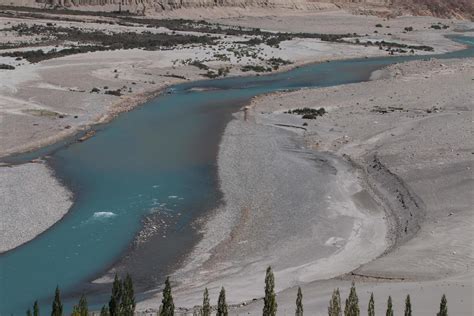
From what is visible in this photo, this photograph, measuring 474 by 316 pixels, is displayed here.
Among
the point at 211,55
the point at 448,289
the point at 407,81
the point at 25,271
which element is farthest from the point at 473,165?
the point at 211,55

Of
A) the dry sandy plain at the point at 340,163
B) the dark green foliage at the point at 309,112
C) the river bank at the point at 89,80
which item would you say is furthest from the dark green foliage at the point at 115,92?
the dark green foliage at the point at 309,112

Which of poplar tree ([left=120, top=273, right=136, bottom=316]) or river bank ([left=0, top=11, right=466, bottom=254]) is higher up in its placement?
poplar tree ([left=120, top=273, right=136, bottom=316])

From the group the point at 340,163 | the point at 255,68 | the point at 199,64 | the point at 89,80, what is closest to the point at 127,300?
the point at 340,163

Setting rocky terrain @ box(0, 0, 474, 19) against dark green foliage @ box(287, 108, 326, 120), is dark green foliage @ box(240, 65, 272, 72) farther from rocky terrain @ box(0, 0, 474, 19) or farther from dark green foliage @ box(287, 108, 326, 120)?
rocky terrain @ box(0, 0, 474, 19)

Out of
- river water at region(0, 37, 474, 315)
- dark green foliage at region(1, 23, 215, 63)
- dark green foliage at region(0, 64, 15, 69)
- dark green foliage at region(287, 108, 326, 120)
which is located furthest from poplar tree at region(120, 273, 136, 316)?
dark green foliage at region(1, 23, 215, 63)

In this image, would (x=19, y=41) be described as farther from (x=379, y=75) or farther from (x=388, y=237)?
(x=388, y=237)

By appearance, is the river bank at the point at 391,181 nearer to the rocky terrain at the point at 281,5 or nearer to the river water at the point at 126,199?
the river water at the point at 126,199

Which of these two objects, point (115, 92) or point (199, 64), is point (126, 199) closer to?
point (115, 92)
